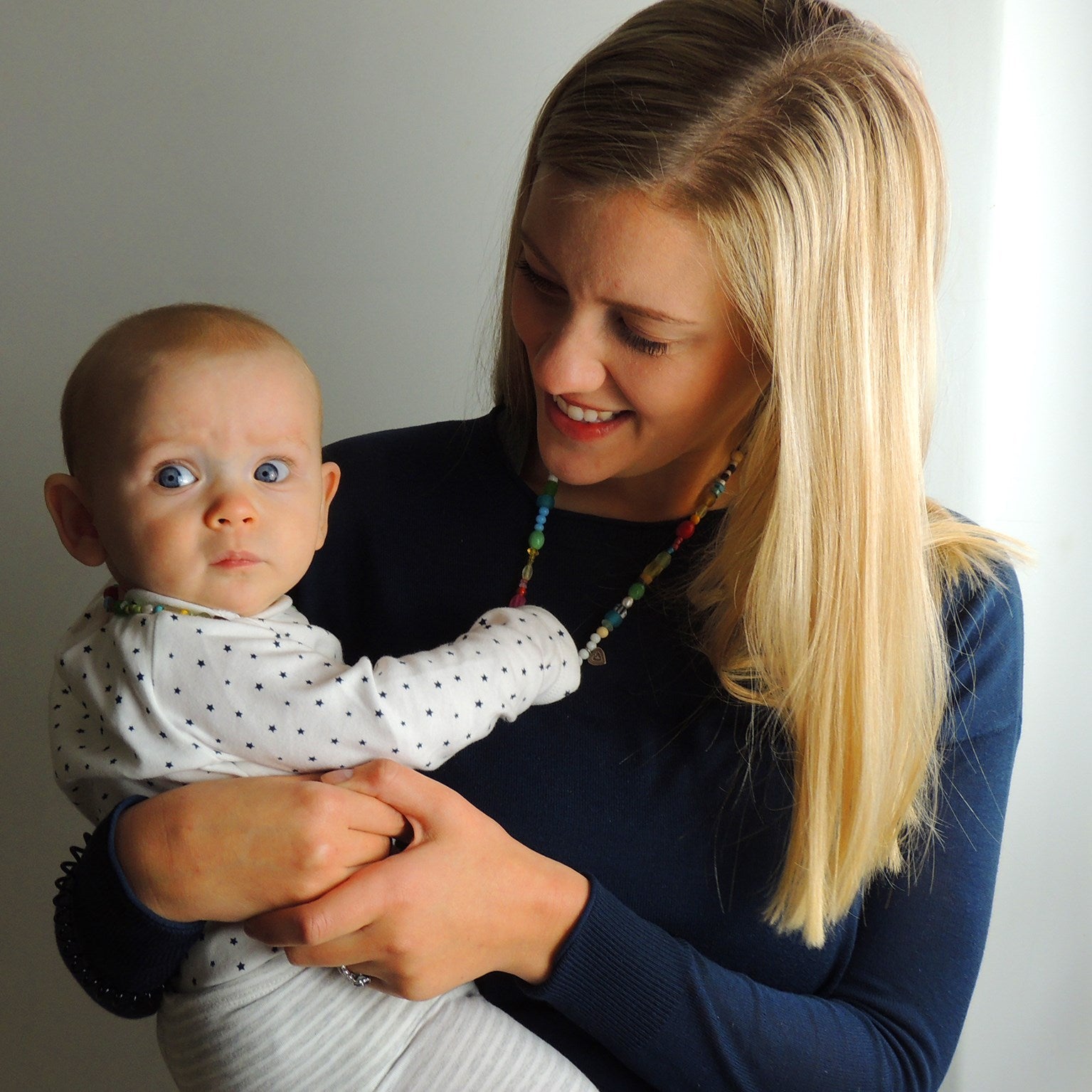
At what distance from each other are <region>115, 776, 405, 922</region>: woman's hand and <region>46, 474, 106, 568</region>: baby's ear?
0.86 feet

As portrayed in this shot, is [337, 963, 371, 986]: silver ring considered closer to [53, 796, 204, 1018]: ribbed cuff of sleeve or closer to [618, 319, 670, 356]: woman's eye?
[53, 796, 204, 1018]: ribbed cuff of sleeve

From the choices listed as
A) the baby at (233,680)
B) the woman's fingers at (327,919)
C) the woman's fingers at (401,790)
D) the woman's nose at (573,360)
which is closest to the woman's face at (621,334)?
the woman's nose at (573,360)

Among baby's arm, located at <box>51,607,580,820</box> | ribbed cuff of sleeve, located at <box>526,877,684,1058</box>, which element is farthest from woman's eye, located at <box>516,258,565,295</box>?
ribbed cuff of sleeve, located at <box>526,877,684,1058</box>

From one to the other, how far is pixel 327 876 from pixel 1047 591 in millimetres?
1212

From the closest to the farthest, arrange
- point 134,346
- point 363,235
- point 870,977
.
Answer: point 134,346 → point 870,977 → point 363,235

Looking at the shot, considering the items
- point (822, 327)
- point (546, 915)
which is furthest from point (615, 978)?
point (822, 327)

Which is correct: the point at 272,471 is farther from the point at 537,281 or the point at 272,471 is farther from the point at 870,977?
the point at 870,977

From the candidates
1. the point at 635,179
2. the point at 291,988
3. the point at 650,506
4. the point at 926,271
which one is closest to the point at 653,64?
the point at 635,179

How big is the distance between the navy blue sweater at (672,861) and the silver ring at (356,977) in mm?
146

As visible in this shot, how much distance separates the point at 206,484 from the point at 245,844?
33 cm

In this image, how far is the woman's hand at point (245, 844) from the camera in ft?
3.18

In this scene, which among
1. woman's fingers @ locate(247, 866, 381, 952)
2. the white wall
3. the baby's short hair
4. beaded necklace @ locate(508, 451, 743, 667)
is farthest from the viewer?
the white wall

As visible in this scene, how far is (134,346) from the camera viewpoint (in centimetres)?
106

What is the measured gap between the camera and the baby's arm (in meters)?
1.00
